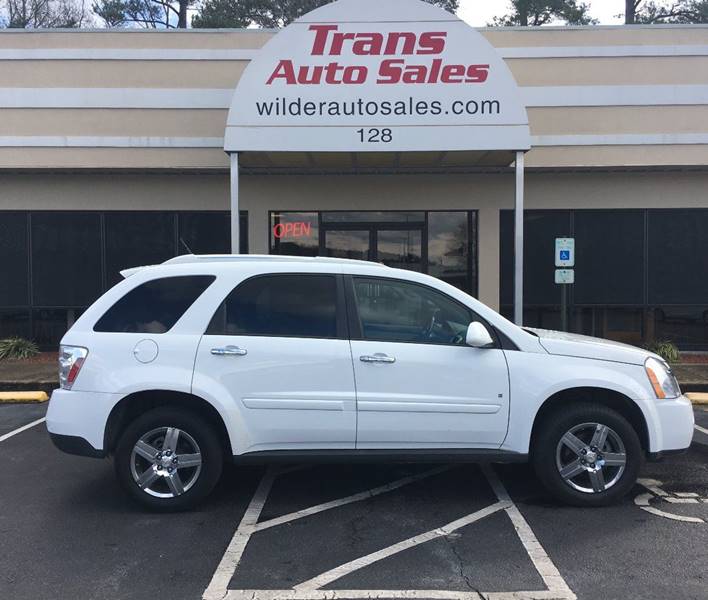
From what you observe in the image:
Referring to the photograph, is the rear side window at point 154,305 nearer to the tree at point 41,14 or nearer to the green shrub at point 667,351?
the green shrub at point 667,351

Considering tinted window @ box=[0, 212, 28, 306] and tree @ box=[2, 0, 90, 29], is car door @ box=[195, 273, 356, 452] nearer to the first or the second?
tinted window @ box=[0, 212, 28, 306]

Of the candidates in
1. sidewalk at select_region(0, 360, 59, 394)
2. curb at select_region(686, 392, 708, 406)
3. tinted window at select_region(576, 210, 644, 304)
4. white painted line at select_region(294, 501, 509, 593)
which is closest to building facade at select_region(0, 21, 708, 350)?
tinted window at select_region(576, 210, 644, 304)

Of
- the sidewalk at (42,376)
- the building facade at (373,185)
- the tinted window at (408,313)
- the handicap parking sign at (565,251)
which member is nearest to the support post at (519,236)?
the handicap parking sign at (565,251)

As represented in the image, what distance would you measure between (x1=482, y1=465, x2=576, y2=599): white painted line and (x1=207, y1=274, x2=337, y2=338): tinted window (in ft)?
6.12

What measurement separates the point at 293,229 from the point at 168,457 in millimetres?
7437

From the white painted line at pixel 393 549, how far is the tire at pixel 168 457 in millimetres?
1289

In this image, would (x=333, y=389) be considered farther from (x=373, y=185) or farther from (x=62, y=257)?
(x=62, y=257)

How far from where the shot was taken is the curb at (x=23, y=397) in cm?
871

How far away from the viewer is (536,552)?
4023mm

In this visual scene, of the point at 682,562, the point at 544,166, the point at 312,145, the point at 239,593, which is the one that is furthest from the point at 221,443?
the point at 544,166

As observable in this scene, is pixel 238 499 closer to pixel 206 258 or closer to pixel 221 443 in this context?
pixel 221 443

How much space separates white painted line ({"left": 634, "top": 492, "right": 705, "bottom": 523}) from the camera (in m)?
4.56

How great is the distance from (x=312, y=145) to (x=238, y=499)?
5.41 metres

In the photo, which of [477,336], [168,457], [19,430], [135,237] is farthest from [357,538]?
[135,237]
